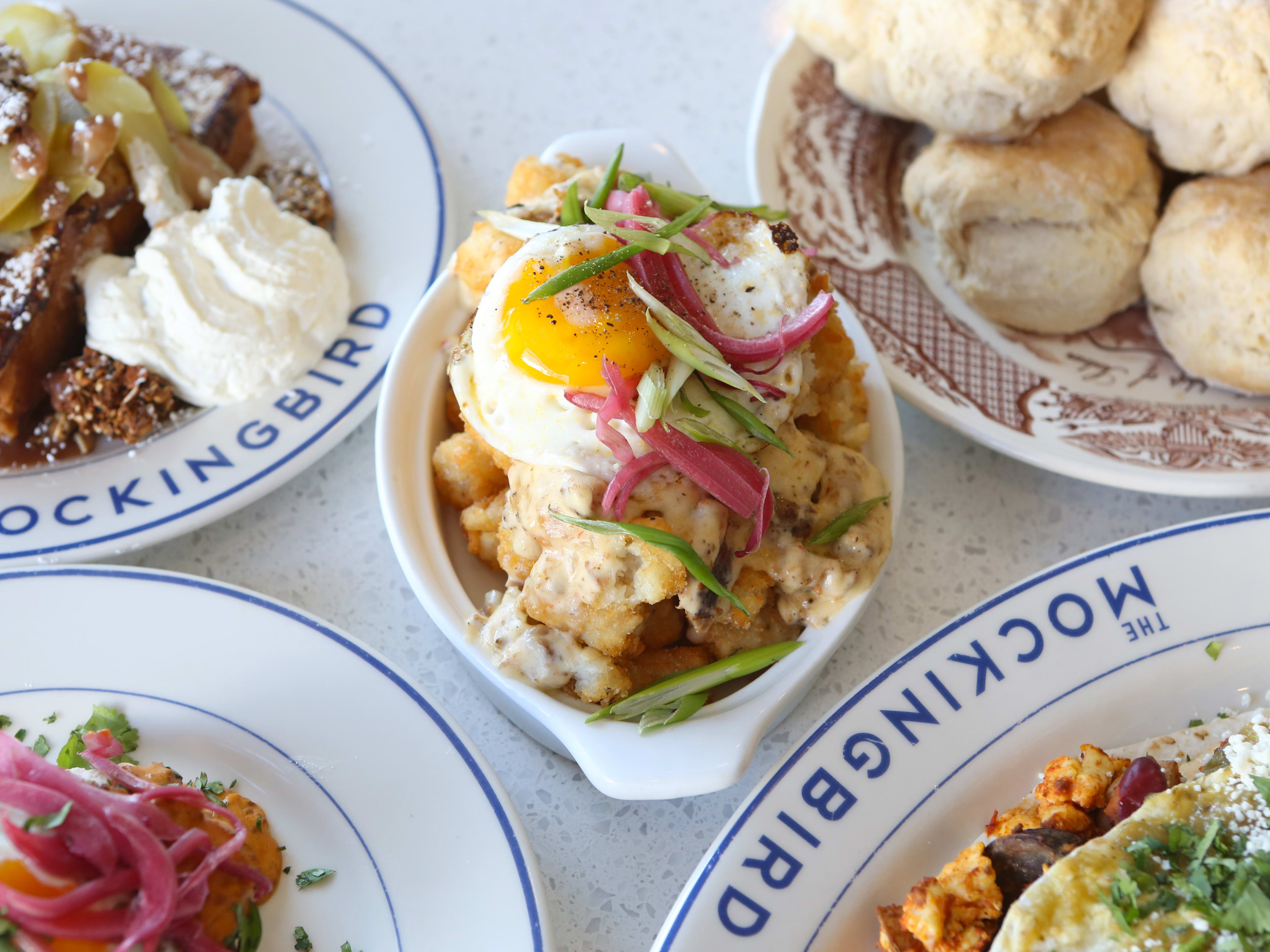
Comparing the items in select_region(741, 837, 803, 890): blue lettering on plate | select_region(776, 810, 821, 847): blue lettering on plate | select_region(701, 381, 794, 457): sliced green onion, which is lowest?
select_region(741, 837, 803, 890): blue lettering on plate

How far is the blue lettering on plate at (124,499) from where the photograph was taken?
5.57 feet

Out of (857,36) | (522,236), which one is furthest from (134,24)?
(857,36)

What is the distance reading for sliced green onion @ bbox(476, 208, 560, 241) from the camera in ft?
4.89

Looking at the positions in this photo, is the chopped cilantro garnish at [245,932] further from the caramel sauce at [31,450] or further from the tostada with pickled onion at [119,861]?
the caramel sauce at [31,450]

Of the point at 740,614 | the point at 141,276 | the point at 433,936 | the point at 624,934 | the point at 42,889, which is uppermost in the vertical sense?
the point at 141,276

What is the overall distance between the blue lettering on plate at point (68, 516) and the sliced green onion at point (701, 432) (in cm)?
110

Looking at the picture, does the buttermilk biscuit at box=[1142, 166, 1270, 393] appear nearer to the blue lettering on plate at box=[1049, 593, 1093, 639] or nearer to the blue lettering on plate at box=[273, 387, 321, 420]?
the blue lettering on plate at box=[1049, 593, 1093, 639]

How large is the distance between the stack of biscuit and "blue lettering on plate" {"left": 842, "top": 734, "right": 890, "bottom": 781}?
103 cm

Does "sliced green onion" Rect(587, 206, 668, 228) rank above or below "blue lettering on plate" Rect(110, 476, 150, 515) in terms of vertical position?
above

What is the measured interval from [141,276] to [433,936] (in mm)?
1351

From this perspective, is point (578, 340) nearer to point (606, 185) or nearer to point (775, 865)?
point (606, 185)

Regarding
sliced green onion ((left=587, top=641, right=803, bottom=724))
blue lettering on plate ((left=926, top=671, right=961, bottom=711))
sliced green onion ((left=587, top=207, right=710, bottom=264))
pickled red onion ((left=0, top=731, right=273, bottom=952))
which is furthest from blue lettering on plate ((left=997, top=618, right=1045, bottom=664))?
pickled red onion ((left=0, top=731, right=273, bottom=952))

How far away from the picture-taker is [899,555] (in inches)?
72.0

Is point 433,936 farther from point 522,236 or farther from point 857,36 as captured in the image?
point 857,36
